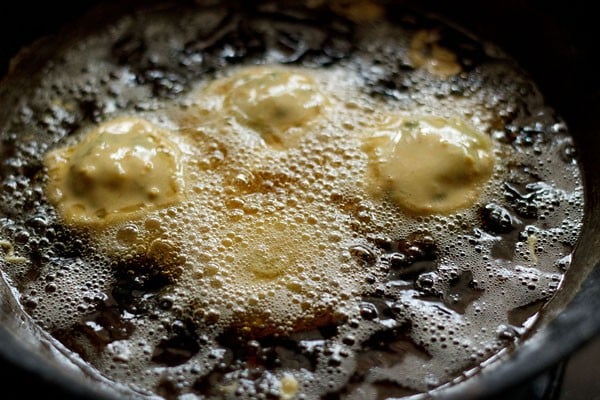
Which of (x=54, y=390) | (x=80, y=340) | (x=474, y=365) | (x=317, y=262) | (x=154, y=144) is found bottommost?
(x=54, y=390)

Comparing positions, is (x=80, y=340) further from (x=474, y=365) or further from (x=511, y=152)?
(x=511, y=152)

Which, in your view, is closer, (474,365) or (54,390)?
(54,390)

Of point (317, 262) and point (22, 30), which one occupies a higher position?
point (22, 30)

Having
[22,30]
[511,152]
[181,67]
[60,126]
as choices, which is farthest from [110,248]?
[511,152]

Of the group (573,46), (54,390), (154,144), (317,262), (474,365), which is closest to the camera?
(54,390)

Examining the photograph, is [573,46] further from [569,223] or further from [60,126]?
[60,126]

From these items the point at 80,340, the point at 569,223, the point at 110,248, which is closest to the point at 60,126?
the point at 110,248

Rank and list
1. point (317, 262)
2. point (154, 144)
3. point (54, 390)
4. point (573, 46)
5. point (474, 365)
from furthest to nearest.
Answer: point (573, 46) < point (154, 144) < point (317, 262) < point (474, 365) < point (54, 390)
